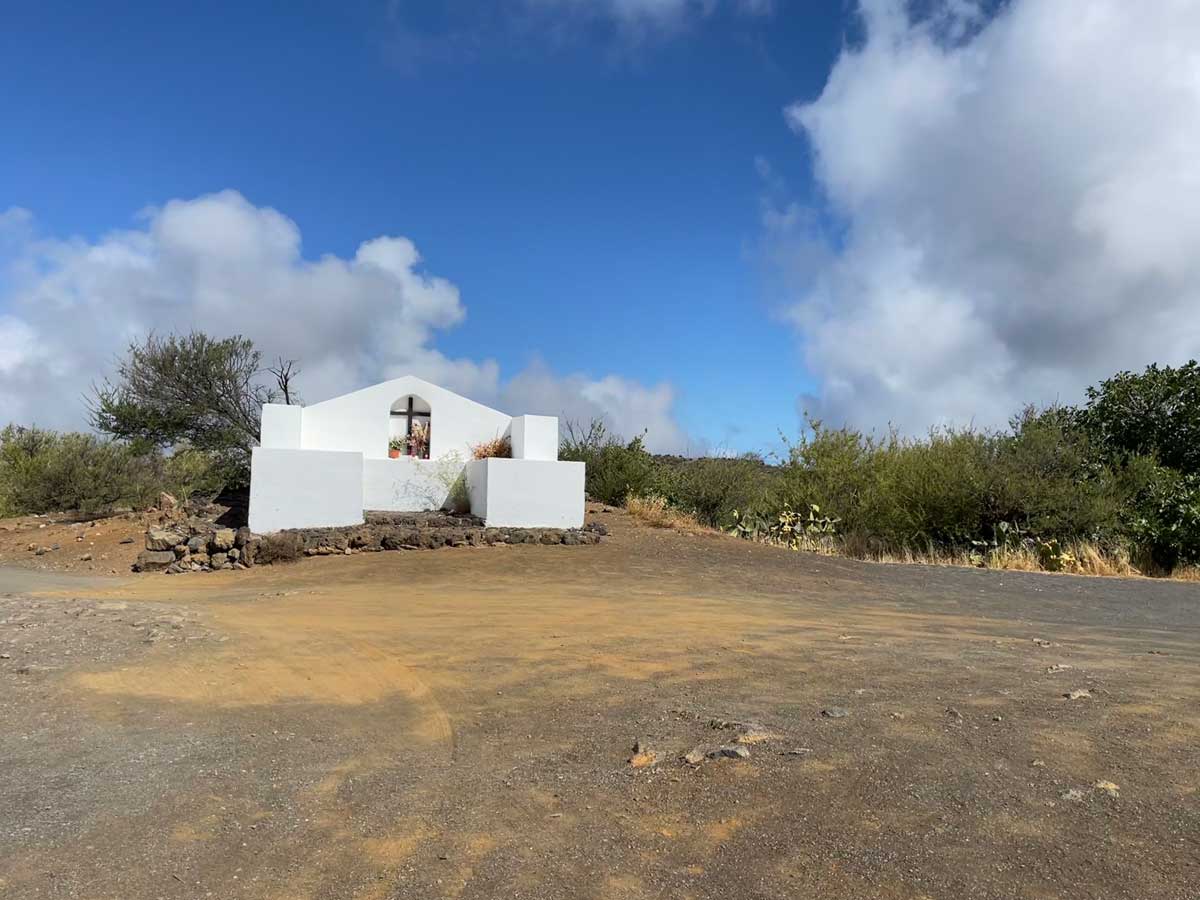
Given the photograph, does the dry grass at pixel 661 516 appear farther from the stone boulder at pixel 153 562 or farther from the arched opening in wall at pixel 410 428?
the stone boulder at pixel 153 562

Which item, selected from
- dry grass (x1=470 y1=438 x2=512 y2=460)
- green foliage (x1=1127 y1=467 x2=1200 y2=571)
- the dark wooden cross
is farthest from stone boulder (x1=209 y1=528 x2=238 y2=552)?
green foliage (x1=1127 y1=467 x2=1200 y2=571)

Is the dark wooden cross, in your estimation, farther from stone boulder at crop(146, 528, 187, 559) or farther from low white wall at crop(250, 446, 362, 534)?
stone boulder at crop(146, 528, 187, 559)

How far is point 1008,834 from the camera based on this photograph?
3.55 metres

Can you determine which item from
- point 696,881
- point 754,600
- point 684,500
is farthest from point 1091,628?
point 684,500

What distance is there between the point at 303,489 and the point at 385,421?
3.77 metres

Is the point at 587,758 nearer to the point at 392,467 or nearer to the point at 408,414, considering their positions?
the point at 392,467

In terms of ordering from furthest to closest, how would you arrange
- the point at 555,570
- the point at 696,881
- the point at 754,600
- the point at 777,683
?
1. the point at 555,570
2. the point at 754,600
3. the point at 777,683
4. the point at 696,881

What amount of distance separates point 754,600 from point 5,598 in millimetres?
9894

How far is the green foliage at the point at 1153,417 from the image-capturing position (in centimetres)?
2006

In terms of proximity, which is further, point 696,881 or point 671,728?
point 671,728

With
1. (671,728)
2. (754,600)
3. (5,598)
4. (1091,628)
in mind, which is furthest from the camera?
(754,600)

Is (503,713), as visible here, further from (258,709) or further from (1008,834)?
(1008,834)

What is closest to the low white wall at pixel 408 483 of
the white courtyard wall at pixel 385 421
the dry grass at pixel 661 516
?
the white courtyard wall at pixel 385 421

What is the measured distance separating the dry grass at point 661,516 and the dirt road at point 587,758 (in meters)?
10.5
